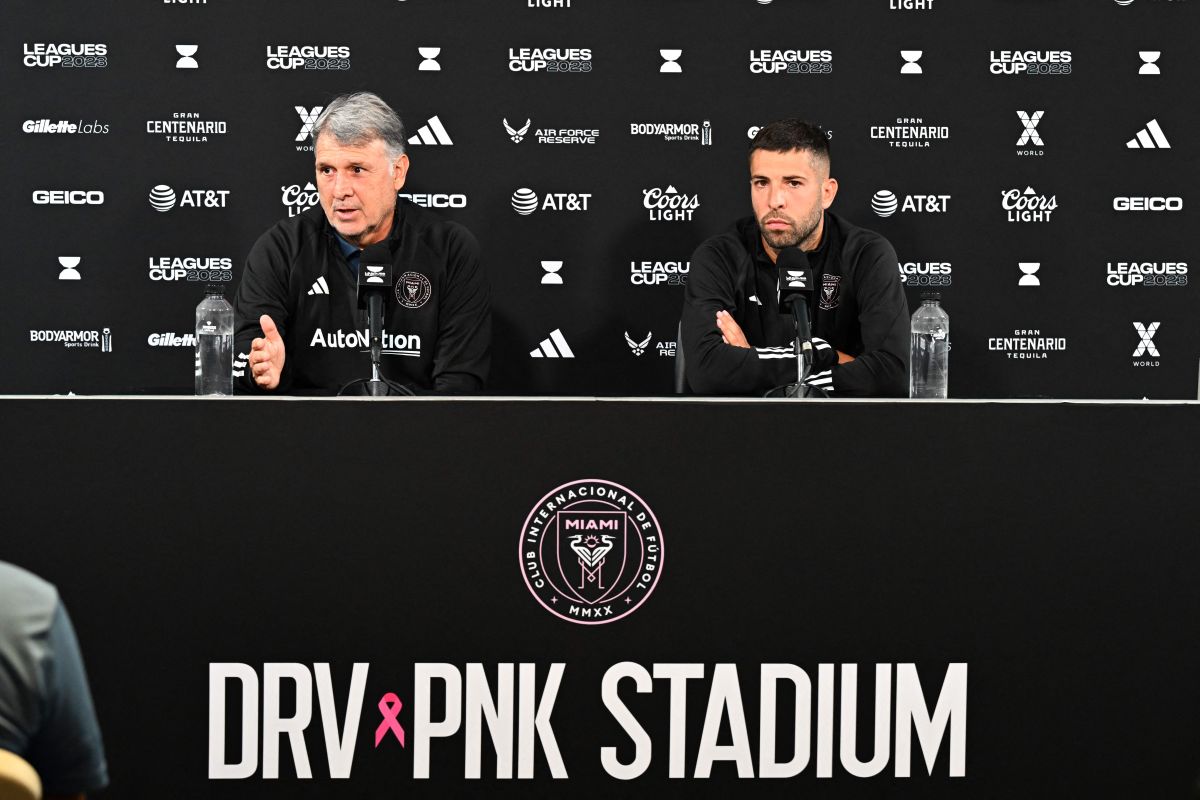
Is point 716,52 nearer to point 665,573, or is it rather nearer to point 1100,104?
point 1100,104

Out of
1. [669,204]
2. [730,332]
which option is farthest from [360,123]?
[669,204]

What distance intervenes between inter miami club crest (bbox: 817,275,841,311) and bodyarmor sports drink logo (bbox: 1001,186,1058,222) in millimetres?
1184

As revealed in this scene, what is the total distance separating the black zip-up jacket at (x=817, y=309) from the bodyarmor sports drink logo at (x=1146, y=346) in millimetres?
1438

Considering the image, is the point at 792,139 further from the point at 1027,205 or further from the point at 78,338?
the point at 78,338

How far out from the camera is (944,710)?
2.35 metres

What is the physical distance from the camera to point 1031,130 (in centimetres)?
442

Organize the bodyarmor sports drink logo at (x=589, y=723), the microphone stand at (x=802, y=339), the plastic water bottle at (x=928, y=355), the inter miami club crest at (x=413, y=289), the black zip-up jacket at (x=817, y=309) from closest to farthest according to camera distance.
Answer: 1. the bodyarmor sports drink logo at (x=589, y=723)
2. the microphone stand at (x=802, y=339)
3. the black zip-up jacket at (x=817, y=309)
4. the plastic water bottle at (x=928, y=355)
5. the inter miami club crest at (x=413, y=289)

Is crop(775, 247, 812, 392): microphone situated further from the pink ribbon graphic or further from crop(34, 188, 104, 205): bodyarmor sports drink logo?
crop(34, 188, 104, 205): bodyarmor sports drink logo

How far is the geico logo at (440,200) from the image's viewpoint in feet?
14.4

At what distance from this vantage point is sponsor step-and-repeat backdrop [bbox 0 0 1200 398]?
14.2ft

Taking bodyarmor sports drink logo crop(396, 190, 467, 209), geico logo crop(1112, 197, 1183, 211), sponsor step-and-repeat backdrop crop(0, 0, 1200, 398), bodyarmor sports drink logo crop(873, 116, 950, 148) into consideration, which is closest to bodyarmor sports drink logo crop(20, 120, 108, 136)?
sponsor step-and-repeat backdrop crop(0, 0, 1200, 398)

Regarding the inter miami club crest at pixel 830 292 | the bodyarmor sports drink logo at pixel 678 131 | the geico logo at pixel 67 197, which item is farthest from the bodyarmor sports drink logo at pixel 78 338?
the inter miami club crest at pixel 830 292

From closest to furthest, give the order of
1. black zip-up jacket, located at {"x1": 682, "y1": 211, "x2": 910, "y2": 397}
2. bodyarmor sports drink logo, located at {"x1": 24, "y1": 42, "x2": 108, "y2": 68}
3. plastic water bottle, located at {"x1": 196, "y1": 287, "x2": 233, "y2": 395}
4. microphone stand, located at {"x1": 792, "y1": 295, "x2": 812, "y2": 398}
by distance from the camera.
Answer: microphone stand, located at {"x1": 792, "y1": 295, "x2": 812, "y2": 398} < plastic water bottle, located at {"x1": 196, "y1": 287, "x2": 233, "y2": 395} < black zip-up jacket, located at {"x1": 682, "y1": 211, "x2": 910, "y2": 397} < bodyarmor sports drink logo, located at {"x1": 24, "y1": 42, "x2": 108, "y2": 68}

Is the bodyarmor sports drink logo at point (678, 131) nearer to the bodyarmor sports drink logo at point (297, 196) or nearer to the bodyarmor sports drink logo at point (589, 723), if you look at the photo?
the bodyarmor sports drink logo at point (297, 196)
